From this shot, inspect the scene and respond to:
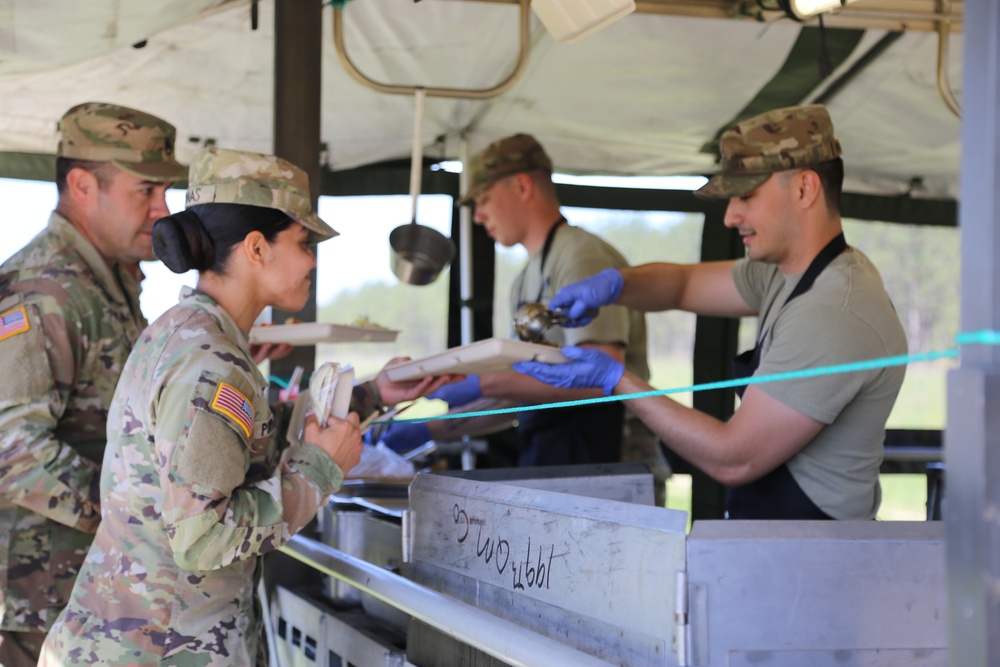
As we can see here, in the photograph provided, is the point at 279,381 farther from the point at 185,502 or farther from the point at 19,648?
the point at 185,502

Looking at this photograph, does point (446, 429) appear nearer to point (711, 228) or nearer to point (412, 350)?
point (711, 228)

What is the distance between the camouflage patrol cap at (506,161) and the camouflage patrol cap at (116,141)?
1259 millimetres

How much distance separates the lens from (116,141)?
8.27 ft

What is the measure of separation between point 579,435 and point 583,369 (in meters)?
0.88

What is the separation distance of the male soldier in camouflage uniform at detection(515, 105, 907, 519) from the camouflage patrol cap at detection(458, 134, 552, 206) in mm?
1041

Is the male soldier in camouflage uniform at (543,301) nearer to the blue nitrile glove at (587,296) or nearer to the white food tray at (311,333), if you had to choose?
the blue nitrile glove at (587,296)

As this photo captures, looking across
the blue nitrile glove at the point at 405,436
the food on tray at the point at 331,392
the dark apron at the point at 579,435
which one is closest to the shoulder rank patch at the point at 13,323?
the food on tray at the point at 331,392

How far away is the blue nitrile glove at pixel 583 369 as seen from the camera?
2490 millimetres

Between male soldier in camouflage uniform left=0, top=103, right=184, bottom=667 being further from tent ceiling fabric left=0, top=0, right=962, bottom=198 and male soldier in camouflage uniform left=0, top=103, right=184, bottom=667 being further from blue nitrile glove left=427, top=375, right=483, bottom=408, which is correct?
blue nitrile glove left=427, top=375, right=483, bottom=408

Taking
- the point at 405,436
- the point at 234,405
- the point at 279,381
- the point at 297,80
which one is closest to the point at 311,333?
the point at 279,381

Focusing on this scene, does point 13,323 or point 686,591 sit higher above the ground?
point 13,323

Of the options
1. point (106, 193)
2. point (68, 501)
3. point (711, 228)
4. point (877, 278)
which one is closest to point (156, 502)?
point (68, 501)

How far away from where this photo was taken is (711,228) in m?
4.92

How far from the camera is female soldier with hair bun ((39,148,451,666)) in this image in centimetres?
171
